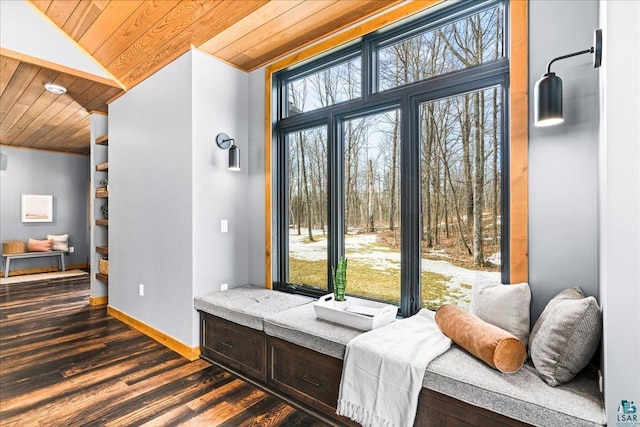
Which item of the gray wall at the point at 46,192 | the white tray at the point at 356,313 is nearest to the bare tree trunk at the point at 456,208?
the white tray at the point at 356,313

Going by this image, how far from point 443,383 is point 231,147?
2.32 metres

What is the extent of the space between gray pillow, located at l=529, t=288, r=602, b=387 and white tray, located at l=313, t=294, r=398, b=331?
799mm

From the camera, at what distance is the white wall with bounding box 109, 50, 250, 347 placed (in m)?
2.93

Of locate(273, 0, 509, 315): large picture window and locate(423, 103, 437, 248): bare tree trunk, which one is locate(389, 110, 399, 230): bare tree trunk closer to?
locate(273, 0, 509, 315): large picture window

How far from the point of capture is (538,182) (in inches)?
71.2

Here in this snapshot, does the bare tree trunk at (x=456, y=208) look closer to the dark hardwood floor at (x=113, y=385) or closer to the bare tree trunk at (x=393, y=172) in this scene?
the bare tree trunk at (x=393, y=172)

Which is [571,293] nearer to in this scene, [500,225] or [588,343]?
[588,343]

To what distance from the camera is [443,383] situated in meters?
1.51

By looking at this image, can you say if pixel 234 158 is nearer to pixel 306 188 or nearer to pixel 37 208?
pixel 306 188

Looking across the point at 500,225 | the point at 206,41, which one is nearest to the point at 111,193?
the point at 206,41

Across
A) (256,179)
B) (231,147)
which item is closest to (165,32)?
(231,147)

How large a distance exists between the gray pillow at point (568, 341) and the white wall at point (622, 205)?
19 cm

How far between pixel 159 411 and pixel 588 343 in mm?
2256

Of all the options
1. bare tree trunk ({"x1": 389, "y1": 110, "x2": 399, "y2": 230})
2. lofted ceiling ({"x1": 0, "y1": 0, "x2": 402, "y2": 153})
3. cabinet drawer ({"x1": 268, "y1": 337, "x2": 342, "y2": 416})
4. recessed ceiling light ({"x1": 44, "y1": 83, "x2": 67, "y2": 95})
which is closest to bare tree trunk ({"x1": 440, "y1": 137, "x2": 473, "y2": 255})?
bare tree trunk ({"x1": 389, "y1": 110, "x2": 399, "y2": 230})
